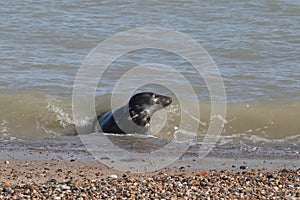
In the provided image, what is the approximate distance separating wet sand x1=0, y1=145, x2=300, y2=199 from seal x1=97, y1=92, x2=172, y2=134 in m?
1.68

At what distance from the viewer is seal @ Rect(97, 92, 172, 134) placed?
1105 cm

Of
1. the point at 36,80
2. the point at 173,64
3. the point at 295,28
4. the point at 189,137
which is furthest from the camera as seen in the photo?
→ the point at 295,28

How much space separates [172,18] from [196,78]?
4976 mm

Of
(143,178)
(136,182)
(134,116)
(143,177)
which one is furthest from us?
(134,116)

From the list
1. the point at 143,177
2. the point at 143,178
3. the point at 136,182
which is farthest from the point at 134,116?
the point at 136,182

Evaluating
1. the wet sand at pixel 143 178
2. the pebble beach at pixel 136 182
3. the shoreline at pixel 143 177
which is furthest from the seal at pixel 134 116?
the pebble beach at pixel 136 182

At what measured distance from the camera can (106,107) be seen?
12.6m

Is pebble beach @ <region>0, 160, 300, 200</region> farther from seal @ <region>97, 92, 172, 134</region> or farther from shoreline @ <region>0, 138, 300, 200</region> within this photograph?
seal @ <region>97, 92, 172, 134</region>

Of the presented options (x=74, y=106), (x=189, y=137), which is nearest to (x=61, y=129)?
(x=74, y=106)

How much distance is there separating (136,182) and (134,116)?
12.2ft

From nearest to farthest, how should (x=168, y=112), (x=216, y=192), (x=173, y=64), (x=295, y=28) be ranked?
(x=216, y=192), (x=168, y=112), (x=173, y=64), (x=295, y=28)

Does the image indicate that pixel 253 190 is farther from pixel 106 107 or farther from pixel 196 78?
pixel 196 78

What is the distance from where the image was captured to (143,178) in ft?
25.9

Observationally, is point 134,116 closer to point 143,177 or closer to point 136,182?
point 143,177
